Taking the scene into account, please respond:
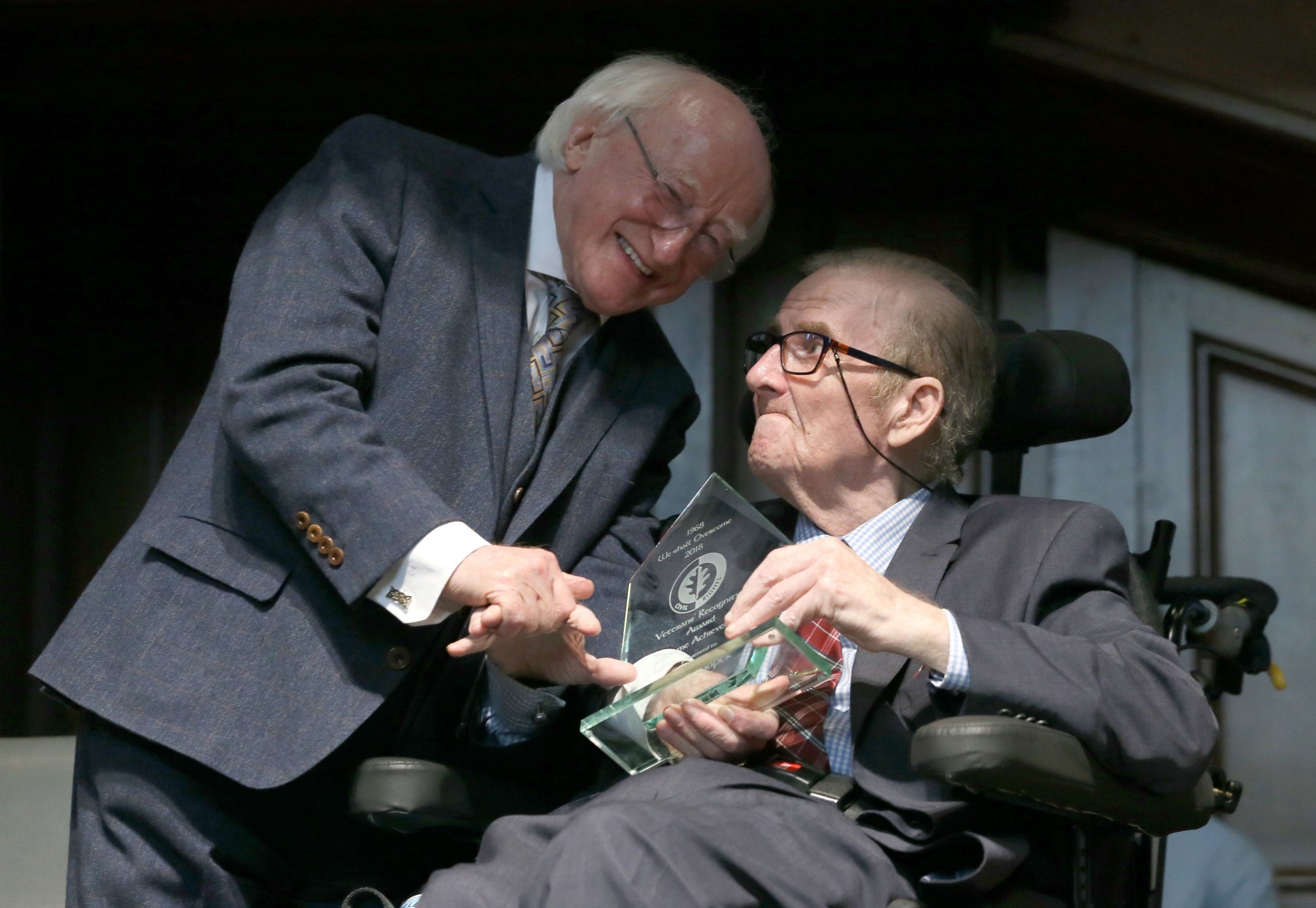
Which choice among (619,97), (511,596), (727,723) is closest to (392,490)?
(511,596)

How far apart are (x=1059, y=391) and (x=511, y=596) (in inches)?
32.4

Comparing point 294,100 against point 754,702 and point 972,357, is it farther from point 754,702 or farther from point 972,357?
point 754,702

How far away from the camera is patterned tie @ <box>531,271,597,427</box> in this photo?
190cm

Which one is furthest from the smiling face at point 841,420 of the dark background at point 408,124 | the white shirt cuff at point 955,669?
the dark background at point 408,124

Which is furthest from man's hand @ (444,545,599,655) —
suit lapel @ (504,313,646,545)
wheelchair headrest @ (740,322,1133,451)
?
wheelchair headrest @ (740,322,1133,451)

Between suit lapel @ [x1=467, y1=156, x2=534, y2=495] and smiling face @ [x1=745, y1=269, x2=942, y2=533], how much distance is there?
35cm

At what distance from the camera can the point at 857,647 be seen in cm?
168

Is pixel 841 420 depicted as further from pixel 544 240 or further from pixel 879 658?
pixel 544 240

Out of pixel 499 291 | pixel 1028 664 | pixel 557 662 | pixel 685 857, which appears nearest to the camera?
pixel 685 857

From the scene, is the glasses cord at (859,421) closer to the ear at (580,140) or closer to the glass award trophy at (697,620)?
the glass award trophy at (697,620)

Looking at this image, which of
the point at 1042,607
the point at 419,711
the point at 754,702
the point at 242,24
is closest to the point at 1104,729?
the point at 1042,607

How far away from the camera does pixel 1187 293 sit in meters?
2.96

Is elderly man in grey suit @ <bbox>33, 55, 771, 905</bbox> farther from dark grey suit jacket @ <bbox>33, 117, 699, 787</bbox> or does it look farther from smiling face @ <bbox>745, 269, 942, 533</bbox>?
smiling face @ <bbox>745, 269, 942, 533</bbox>

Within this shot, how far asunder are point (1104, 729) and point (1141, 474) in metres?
1.60
